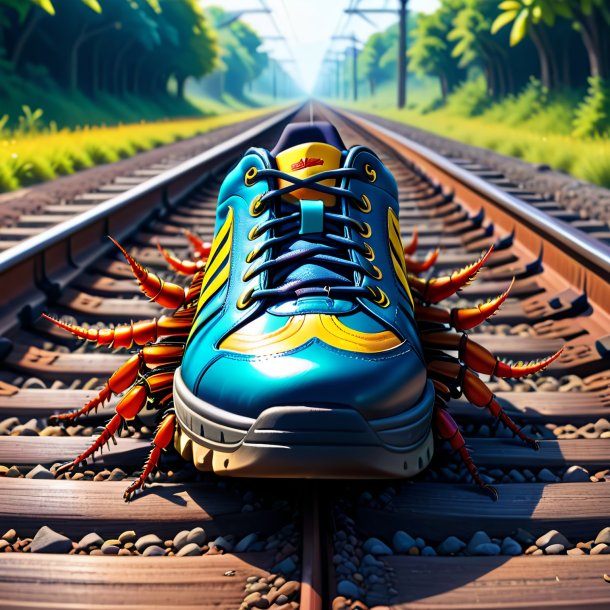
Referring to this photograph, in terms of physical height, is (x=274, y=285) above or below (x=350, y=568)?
above

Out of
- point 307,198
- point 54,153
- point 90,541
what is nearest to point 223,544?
point 90,541

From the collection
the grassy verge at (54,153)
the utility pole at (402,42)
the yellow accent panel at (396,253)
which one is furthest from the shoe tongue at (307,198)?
the utility pole at (402,42)

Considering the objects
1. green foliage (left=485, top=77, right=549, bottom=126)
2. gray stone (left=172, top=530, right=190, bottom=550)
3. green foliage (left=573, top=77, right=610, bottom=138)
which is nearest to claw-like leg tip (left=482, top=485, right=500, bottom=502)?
gray stone (left=172, top=530, right=190, bottom=550)

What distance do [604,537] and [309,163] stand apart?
141 cm

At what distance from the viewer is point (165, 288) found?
8.84 feet

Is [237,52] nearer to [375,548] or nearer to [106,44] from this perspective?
[106,44]

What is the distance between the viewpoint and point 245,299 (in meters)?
2.13

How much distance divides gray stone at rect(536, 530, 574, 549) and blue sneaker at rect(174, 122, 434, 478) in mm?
333

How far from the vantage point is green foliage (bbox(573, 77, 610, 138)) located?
50.7ft

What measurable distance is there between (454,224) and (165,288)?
3951 millimetres

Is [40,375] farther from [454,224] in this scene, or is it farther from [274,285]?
[454,224]

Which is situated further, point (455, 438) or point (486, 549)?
point (455, 438)

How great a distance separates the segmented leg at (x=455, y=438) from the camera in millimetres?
2076

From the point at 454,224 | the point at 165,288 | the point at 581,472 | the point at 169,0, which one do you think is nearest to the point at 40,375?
the point at 165,288
